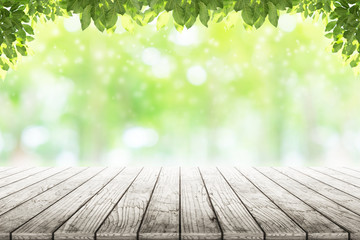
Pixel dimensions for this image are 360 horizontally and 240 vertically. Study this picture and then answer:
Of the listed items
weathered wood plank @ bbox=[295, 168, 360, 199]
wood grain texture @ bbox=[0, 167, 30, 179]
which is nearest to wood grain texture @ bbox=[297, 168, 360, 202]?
weathered wood plank @ bbox=[295, 168, 360, 199]

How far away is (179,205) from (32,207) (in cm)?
85

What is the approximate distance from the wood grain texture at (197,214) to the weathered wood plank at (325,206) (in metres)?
0.61

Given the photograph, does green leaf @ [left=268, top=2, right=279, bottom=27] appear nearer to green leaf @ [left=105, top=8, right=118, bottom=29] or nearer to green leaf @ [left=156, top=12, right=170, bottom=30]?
green leaf @ [left=156, top=12, right=170, bottom=30]

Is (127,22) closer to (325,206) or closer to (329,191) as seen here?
(325,206)

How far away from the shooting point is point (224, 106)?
290 inches

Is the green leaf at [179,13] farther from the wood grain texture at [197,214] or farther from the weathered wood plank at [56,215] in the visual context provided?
the weathered wood plank at [56,215]

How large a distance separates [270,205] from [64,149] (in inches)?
208

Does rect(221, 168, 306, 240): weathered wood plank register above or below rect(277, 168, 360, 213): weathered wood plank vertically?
below

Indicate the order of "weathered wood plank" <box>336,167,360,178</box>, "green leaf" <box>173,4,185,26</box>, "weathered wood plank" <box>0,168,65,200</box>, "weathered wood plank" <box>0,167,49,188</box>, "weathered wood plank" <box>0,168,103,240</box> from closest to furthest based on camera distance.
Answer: "weathered wood plank" <box>0,168,103,240</box> < "green leaf" <box>173,4,185,26</box> < "weathered wood plank" <box>0,168,65,200</box> < "weathered wood plank" <box>0,167,49,188</box> < "weathered wood plank" <box>336,167,360,178</box>

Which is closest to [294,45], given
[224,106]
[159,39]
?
[224,106]

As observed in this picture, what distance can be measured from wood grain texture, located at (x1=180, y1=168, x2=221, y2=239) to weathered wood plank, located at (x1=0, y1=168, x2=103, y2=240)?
0.78m

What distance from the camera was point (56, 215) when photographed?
226 cm

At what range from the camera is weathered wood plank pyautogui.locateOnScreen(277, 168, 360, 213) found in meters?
2.68

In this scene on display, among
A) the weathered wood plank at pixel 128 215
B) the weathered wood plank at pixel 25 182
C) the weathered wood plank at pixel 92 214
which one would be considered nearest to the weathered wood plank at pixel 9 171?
the weathered wood plank at pixel 25 182
